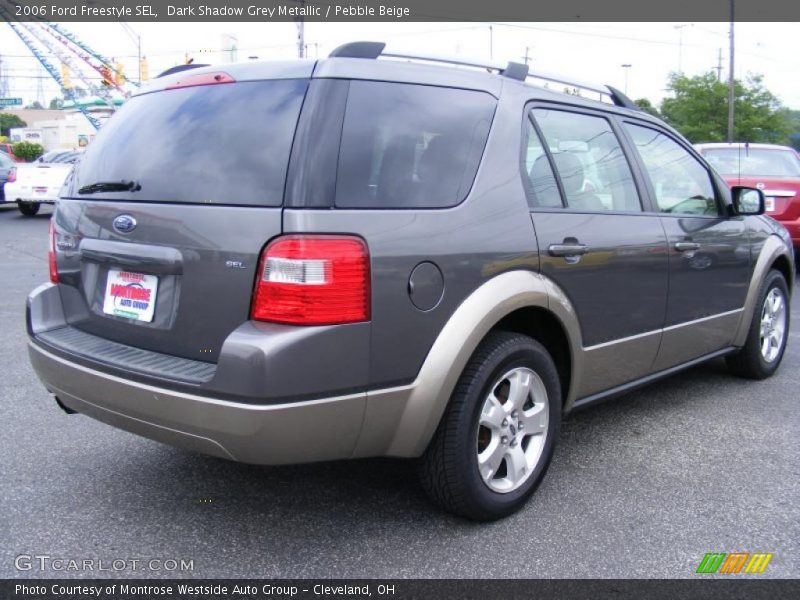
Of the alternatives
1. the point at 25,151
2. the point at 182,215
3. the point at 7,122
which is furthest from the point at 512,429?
the point at 7,122

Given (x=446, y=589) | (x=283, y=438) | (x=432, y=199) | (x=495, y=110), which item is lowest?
(x=446, y=589)

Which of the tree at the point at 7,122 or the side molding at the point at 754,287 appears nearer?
the side molding at the point at 754,287

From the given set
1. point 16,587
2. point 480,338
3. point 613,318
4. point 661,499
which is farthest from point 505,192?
point 16,587

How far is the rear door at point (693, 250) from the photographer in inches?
153

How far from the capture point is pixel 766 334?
497 cm

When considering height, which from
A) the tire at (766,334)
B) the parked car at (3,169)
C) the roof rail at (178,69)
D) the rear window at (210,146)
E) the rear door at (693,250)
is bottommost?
the tire at (766,334)

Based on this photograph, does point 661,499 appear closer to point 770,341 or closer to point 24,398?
point 770,341

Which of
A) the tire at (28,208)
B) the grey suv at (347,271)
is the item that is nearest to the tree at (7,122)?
the tire at (28,208)

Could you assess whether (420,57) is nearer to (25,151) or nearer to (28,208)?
(28,208)

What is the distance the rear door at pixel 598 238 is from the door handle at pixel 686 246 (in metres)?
0.14

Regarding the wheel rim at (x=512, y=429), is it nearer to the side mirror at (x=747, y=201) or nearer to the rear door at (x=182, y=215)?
the rear door at (x=182, y=215)

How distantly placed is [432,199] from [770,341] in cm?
339

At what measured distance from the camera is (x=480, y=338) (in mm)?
2725

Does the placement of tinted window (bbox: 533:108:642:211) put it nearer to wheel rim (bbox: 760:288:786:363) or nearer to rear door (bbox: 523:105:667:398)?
rear door (bbox: 523:105:667:398)
